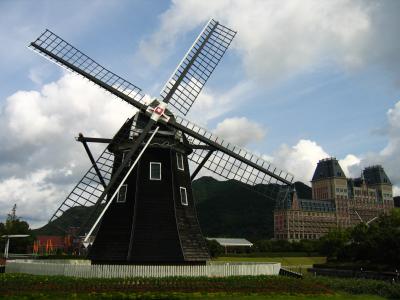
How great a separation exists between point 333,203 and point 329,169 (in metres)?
13.7

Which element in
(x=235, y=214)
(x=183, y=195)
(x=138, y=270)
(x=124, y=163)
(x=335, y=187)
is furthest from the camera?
(x=235, y=214)

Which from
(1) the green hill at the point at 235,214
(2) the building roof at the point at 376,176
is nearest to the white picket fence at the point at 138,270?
(1) the green hill at the point at 235,214

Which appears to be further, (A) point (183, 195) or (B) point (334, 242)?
(B) point (334, 242)

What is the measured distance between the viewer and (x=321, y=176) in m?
178

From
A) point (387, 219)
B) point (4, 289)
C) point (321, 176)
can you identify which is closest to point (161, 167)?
point (4, 289)

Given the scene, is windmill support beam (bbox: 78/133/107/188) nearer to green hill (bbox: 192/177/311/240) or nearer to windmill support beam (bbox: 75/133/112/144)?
windmill support beam (bbox: 75/133/112/144)

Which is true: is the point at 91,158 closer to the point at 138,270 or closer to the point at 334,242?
the point at 138,270

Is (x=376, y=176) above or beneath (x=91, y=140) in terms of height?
above

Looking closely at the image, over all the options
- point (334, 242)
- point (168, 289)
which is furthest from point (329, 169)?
point (168, 289)

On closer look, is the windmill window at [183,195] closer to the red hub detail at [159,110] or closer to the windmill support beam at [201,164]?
the windmill support beam at [201,164]

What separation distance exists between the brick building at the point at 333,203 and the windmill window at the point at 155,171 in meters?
131

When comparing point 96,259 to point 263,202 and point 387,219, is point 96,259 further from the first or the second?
point 263,202

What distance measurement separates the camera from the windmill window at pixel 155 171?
26847 mm

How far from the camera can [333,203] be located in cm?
17212
